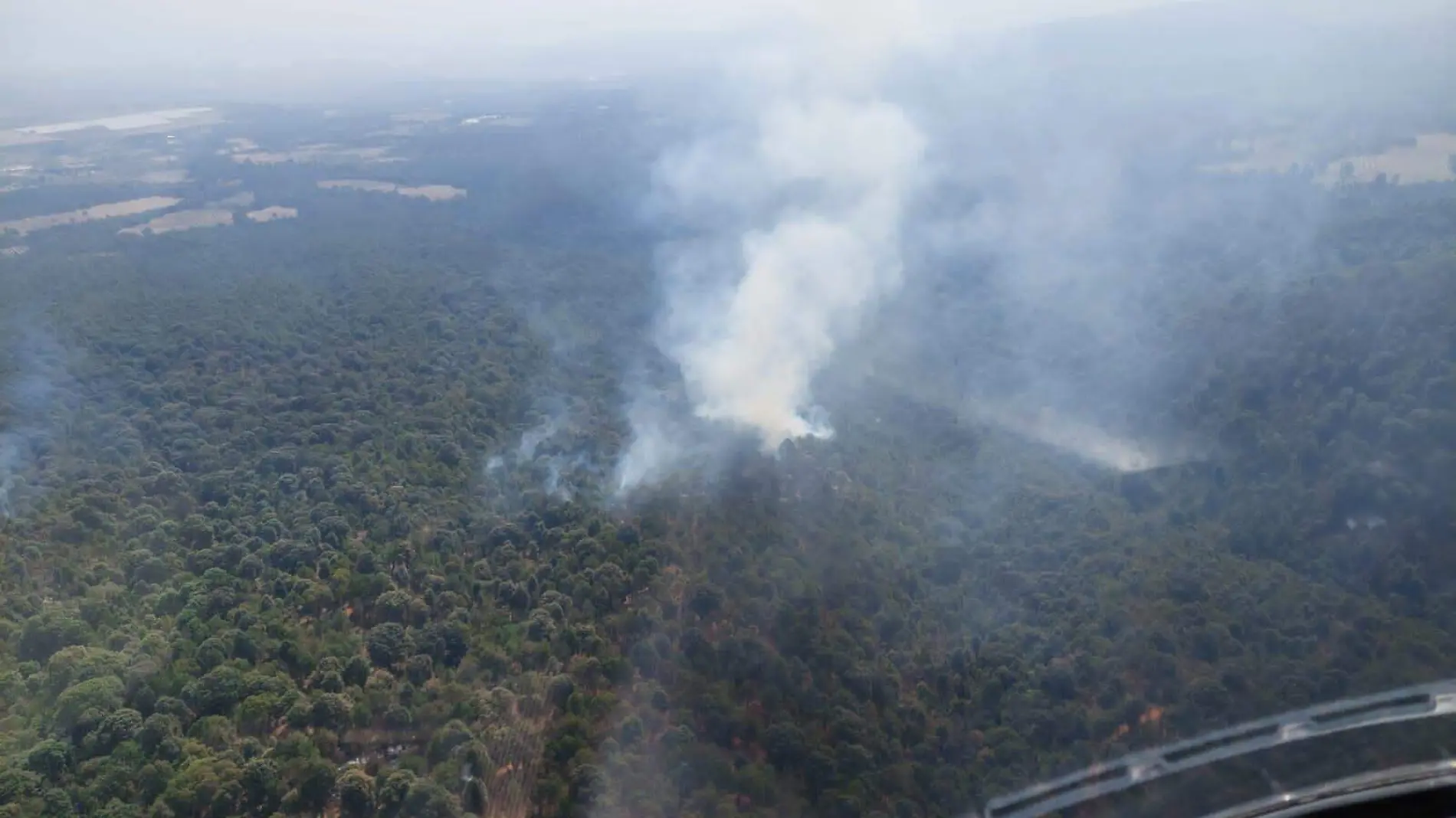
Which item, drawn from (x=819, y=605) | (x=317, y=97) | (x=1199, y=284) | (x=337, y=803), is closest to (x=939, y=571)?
(x=819, y=605)

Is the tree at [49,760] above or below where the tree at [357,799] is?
above

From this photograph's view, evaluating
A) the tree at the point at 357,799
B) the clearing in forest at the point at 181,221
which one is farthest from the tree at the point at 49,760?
the clearing in forest at the point at 181,221

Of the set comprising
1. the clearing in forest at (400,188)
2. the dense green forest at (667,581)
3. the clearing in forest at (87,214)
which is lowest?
the dense green forest at (667,581)

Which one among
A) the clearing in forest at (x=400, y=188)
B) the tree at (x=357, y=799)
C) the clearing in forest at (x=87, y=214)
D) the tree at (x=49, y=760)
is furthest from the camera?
the clearing in forest at (x=400, y=188)

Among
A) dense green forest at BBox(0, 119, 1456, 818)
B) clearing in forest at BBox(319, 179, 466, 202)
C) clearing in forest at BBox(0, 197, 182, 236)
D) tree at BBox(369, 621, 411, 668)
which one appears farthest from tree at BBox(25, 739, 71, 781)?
clearing in forest at BBox(319, 179, 466, 202)

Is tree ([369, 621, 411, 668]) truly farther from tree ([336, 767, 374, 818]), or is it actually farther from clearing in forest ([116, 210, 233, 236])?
clearing in forest ([116, 210, 233, 236])

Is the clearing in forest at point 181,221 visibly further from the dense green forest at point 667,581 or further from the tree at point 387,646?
the tree at point 387,646

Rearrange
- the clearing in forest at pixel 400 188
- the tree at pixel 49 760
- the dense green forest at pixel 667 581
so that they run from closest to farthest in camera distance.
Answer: the tree at pixel 49 760 → the dense green forest at pixel 667 581 → the clearing in forest at pixel 400 188

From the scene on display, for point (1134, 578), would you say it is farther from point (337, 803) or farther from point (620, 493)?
point (337, 803)

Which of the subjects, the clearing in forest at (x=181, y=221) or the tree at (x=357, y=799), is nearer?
the tree at (x=357, y=799)
